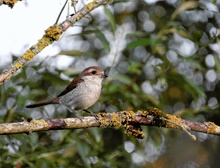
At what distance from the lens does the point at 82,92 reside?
420 centimetres

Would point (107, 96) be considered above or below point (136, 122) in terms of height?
below

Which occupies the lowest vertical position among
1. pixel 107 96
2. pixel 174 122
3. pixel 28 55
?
pixel 107 96

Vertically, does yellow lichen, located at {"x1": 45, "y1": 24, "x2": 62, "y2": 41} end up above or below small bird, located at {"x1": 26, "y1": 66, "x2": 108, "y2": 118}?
above

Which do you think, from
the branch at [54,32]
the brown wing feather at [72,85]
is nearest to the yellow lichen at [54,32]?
the branch at [54,32]

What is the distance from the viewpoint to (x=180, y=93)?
21.3 feet

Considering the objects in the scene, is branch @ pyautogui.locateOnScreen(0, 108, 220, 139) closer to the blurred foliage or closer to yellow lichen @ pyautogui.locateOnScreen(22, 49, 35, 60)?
yellow lichen @ pyautogui.locateOnScreen(22, 49, 35, 60)

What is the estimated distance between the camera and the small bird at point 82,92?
403 centimetres

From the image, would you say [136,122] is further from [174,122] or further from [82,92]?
[82,92]

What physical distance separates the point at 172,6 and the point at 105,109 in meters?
3.04

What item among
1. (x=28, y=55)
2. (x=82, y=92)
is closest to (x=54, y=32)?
(x=28, y=55)

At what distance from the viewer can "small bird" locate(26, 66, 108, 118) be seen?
4.03 metres

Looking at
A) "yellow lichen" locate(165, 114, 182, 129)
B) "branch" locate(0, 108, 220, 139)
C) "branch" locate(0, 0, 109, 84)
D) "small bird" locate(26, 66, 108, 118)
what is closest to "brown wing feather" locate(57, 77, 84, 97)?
"small bird" locate(26, 66, 108, 118)

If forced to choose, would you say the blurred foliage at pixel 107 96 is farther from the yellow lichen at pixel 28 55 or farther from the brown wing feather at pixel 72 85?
the yellow lichen at pixel 28 55

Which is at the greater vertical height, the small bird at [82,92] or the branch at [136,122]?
the branch at [136,122]
